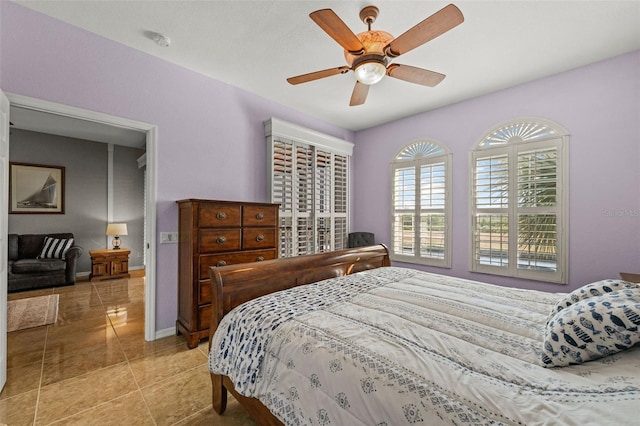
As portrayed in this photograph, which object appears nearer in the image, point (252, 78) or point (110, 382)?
point (110, 382)

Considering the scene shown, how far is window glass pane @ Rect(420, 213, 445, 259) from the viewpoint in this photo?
13.0ft

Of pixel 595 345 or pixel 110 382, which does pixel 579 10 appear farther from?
pixel 110 382

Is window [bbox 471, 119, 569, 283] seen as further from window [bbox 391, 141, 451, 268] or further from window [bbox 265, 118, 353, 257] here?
window [bbox 265, 118, 353, 257]

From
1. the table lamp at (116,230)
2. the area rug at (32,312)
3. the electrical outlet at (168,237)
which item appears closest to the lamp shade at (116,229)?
the table lamp at (116,230)

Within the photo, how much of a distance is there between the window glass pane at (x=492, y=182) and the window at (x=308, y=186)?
1993 mm

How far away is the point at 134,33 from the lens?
8.01ft

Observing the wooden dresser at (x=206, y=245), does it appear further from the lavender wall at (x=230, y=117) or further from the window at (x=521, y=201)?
the window at (x=521, y=201)

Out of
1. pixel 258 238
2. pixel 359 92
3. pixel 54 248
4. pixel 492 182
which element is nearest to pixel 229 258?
pixel 258 238

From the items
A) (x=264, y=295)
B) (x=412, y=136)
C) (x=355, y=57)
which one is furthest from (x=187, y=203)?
(x=412, y=136)

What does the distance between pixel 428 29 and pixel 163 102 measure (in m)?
2.54

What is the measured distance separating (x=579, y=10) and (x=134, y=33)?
360 cm

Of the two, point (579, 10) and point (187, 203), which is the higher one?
point (579, 10)

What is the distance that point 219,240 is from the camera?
276 cm

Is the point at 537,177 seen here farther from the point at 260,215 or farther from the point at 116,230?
the point at 116,230
